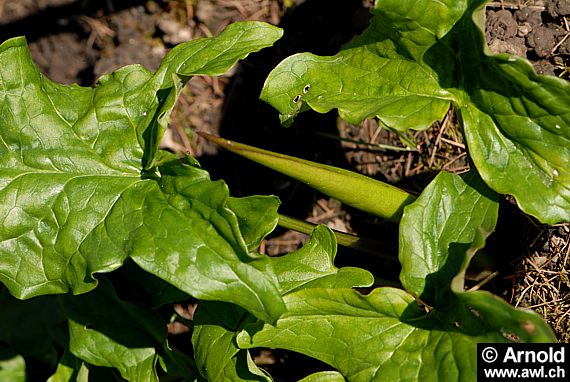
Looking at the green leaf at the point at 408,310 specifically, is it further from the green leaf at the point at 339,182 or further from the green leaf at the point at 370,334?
the green leaf at the point at 339,182

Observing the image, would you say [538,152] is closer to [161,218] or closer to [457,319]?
[457,319]

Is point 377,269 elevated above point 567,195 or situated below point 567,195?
below

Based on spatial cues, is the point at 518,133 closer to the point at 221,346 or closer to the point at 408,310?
the point at 408,310

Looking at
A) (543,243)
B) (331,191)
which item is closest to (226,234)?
(331,191)

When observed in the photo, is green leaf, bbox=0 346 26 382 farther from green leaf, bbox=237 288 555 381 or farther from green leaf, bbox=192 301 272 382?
green leaf, bbox=237 288 555 381

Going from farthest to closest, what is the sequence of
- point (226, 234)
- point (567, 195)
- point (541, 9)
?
point (541, 9), point (567, 195), point (226, 234)

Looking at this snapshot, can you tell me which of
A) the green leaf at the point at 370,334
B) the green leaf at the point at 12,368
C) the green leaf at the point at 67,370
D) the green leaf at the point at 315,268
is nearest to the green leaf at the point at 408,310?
the green leaf at the point at 370,334

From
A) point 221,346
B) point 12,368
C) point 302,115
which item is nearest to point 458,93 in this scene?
point 302,115
